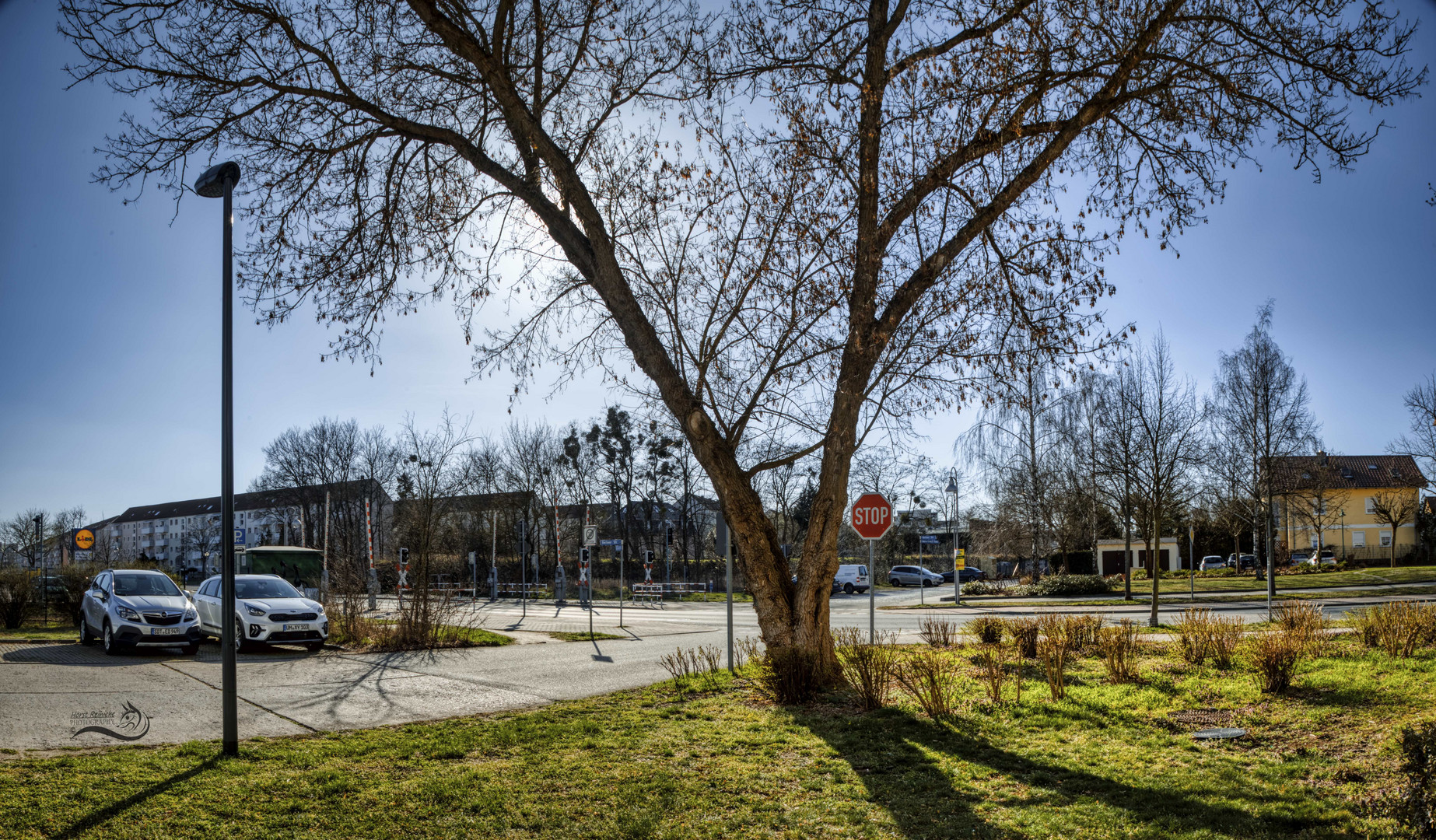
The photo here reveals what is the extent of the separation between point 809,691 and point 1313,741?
462cm

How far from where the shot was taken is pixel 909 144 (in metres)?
10.1

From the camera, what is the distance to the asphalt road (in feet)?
28.1

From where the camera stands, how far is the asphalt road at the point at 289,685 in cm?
856

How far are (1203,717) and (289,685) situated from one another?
1090cm

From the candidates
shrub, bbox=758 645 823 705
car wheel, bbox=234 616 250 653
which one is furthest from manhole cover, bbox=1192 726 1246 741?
car wheel, bbox=234 616 250 653

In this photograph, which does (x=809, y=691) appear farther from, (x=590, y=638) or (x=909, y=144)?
(x=590, y=638)

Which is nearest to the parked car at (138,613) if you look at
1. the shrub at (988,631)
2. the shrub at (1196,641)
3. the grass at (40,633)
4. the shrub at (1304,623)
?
the grass at (40,633)

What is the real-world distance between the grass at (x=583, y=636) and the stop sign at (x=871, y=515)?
7.35 meters

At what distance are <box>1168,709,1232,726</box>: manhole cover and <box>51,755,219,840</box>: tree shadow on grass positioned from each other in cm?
803

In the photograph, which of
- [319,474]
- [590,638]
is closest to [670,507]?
[319,474]

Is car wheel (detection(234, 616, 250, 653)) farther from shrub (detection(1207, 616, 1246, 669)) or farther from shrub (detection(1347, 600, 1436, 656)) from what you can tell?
shrub (detection(1347, 600, 1436, 656))

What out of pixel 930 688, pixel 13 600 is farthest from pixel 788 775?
pixel 13 600

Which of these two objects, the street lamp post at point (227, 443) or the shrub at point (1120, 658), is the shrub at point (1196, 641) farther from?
the street lamp post at point (227, 443)

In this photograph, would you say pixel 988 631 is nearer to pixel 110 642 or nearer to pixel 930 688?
pixel 930 688
